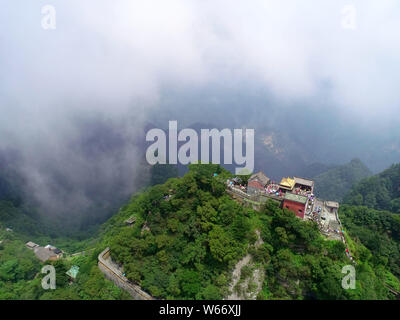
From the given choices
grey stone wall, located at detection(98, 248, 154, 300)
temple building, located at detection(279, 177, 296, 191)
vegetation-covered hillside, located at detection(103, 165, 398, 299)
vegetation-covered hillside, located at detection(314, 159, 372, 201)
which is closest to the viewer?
vegetation-covered hillside, located at detection(103, 165, 398, 299)

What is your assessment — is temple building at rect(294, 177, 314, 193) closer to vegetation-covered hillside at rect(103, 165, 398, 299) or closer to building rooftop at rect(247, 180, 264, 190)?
building rooftop at rect(247, 180, 264, 190)

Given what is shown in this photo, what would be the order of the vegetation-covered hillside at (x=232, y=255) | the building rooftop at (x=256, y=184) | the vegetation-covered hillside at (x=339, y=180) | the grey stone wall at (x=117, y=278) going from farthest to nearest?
the vegetation-covered hillside at (x=339, y=180) → the building rooftop at (x=256, y=184) → the grey stone wall at (x=117, y=278) → the vegetation-covered hillside at (x=232, y=255)

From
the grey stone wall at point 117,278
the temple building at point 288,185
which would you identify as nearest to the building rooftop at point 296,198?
the temple building at point 288,185

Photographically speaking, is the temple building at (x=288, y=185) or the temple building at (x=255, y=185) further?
the temple building at (x=288, y=185)

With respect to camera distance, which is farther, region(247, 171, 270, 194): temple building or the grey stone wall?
region(247, 171, 270, 194): temple building

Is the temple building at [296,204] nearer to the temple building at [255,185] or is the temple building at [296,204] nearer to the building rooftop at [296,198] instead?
the building rooftop at [296,198]

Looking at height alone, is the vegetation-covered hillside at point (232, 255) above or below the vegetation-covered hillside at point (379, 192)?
above

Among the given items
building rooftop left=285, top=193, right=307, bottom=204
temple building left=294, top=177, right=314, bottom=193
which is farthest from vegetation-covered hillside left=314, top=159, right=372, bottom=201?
building rooftop left=285, top=193, right=307, bottom=204

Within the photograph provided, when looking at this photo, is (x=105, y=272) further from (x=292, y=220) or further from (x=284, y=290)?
(x=292, y=220)
